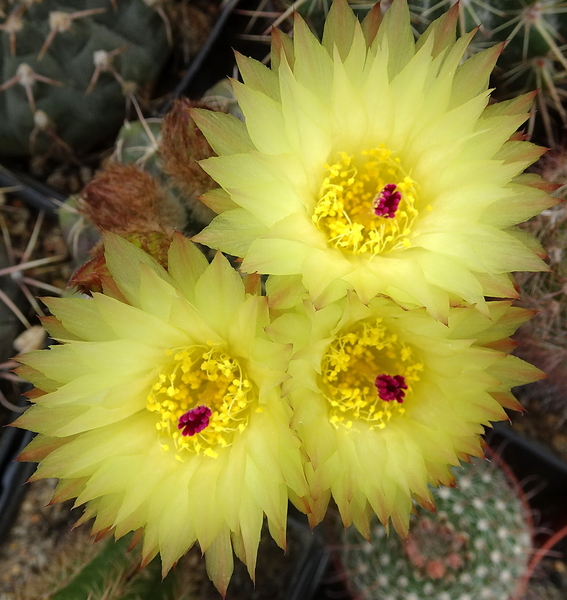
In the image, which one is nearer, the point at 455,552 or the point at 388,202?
the point at 388,202

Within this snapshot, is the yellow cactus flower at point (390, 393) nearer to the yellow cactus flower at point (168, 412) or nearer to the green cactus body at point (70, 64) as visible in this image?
the yellow cactus flower at point (168, 412)

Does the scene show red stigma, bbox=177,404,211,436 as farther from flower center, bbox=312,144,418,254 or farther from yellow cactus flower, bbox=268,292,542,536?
flower center, bbox=312,144,418,254

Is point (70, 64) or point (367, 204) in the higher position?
point (367, 204)

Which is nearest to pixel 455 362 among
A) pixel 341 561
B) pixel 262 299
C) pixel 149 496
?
pixel 262 299

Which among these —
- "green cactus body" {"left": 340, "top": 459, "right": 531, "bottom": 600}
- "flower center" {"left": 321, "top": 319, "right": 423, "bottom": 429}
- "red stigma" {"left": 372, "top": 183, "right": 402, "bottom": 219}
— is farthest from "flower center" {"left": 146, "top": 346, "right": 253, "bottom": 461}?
"green cactus body" {"left": 340, "top": 459, "right": 531, "bottom": 600}

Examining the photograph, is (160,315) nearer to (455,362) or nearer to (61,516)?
(455,362)

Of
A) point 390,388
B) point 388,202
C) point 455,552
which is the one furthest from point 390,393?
point 455,552

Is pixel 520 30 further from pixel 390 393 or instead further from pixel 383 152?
pixel 390 393
